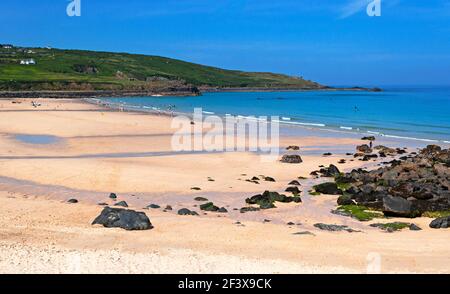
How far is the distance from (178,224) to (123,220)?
5.88ft

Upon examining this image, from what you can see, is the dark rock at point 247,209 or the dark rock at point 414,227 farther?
the dark rock at point 247,209

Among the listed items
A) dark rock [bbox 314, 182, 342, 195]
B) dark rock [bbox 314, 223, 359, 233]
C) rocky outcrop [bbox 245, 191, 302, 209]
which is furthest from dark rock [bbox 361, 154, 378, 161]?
dark rock [bbox 314, 223, 359, 233]

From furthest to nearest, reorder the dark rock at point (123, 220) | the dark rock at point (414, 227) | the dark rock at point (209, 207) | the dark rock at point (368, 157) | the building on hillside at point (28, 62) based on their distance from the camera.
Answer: the building on hillside at point (28, 62) < the dark rock at point (368, 157) < the dark rock at point (209, 207) < the dark rock at point (414, 227) < the dark rock at point (123, 220)

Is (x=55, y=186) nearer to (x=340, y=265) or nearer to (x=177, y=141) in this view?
(x=340, y=265)

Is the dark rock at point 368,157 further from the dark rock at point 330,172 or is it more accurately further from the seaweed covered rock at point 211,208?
the seaweed covered rock at point 211,208

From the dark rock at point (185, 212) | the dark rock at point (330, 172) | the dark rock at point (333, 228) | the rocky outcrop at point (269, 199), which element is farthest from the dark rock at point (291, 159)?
the dark rock at point (333, 228)

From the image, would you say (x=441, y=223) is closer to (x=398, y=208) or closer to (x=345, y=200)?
(x=398, y=208)

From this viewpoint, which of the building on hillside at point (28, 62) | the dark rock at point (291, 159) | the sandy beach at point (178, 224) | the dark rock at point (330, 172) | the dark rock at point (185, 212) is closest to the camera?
the sandy beach at point (178, 224)

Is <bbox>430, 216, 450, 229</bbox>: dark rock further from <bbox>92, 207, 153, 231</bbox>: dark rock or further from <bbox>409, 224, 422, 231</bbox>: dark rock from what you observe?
<bbox>92, 207, 153, 231</bbox>: dark rock

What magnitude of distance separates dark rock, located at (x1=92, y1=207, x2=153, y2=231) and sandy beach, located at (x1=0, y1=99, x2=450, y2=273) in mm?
323

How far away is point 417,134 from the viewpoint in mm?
56312

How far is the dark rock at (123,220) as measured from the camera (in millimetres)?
15875

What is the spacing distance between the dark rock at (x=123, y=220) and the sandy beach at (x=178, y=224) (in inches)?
12.7

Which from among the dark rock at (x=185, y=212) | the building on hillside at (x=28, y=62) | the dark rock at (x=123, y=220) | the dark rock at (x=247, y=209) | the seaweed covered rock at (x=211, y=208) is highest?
the building on hillside at (x=28, y=62)
